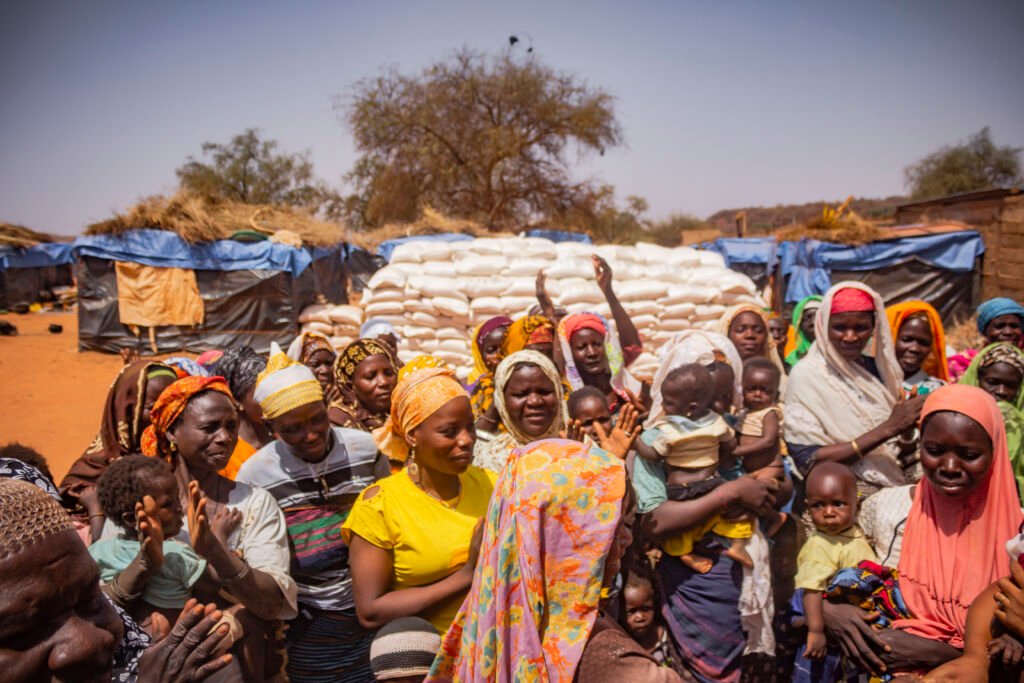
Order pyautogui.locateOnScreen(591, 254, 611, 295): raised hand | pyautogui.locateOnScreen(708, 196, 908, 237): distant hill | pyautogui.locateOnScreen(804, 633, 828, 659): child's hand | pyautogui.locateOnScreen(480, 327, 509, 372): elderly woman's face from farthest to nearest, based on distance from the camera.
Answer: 1. pyautogui.locateOnScreen(708, 196, 908, 237): distant hill
2. pyautogui.locateOnScreen(591, 254, 611, 295): raised hand
3. pyautogui.locateOnScreen(480, 327, 509, 372): elderly woman's face
4. pyautogui.locateOnScreen(804, 633, 828, 659): child's hand

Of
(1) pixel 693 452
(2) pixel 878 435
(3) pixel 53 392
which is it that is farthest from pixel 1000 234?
(3) pixel 53 392

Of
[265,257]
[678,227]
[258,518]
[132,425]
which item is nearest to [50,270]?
[265,257]

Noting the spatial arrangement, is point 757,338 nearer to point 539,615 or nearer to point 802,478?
point 802,478

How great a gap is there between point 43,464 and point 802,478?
11.6ft

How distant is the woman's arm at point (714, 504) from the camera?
8.02ft

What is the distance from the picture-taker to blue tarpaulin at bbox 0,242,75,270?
56.4 feet

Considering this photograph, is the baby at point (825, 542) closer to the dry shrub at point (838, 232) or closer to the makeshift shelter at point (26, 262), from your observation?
the dry shrub at point (838, 232)

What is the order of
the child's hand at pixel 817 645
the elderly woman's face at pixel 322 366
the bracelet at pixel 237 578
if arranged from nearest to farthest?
the bracelet at pixel 237 578
the child's hand at pixel 817 645
the elderly woman's face at pixel 322 366

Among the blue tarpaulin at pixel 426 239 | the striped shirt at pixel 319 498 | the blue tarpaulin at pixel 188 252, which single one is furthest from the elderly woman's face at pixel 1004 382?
the blue tarpaulin at pixel 188 252

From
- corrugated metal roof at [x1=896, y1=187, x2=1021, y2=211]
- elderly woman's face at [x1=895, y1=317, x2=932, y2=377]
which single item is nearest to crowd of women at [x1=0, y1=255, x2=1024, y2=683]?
elderly woman's face at [x1=895, y1=317, x2=932, y2=377]

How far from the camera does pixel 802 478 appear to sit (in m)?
2.95

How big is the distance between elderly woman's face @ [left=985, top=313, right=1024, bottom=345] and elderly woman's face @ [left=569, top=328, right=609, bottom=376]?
8.97 feet

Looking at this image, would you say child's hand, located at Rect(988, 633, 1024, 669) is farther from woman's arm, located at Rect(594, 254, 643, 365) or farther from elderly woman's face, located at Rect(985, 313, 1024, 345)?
woman's arm, located at Rect(594, 254, 643, 365)

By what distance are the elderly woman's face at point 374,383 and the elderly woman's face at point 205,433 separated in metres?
1.23
